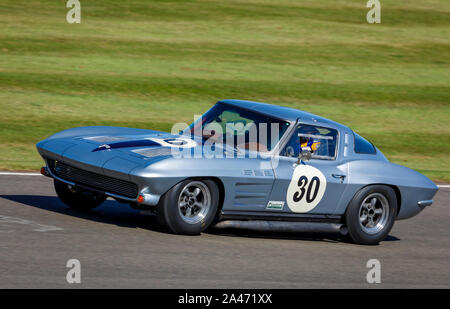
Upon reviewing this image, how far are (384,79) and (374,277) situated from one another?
15096 millimetres

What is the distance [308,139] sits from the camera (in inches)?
327

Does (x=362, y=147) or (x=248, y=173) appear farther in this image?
(x=362, y=147)

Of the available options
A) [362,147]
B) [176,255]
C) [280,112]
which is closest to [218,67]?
[362,147]

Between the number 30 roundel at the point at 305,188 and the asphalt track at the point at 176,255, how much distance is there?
412mm

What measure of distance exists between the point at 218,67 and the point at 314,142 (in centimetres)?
1240

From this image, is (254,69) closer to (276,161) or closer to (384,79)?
(384,79)

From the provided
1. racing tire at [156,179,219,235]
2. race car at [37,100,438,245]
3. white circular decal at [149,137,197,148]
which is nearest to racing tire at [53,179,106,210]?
race car at [37,100,438,245]

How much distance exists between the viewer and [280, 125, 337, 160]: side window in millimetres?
8164

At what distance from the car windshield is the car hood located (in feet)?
0.97

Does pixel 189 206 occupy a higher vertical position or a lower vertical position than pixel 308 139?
lower

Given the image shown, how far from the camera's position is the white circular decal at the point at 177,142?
25.5 feet

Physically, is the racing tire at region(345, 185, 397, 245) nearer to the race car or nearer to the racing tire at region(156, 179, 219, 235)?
the race car

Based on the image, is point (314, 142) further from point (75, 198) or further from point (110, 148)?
point (75, 198)

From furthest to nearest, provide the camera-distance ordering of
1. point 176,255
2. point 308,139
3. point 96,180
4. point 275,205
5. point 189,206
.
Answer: point 308,139
point 275,205
point 96,180
point 189,206
point 176,255
